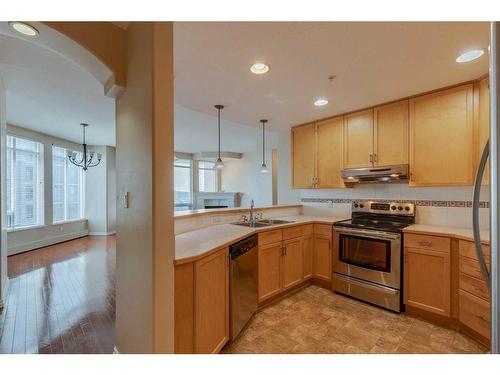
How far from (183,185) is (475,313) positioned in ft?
26.3

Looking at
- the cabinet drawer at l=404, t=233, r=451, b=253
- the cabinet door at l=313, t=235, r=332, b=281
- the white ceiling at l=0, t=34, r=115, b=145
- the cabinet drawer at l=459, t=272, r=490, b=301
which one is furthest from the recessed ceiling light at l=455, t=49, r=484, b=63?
the white ceiling at l=0, t=34, r=115, b=145

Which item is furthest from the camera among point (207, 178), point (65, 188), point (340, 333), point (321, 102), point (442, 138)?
point (207, 178)

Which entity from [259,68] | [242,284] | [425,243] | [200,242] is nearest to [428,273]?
[425,243]

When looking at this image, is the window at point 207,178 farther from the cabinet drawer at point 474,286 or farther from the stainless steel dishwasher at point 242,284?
the cabinet drawer at point 474,286

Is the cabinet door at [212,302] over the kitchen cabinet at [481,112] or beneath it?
beneath

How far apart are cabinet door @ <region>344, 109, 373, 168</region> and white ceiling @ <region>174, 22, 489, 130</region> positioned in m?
0.23

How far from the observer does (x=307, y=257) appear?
3.29m

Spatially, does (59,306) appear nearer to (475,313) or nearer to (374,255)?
(374,255)

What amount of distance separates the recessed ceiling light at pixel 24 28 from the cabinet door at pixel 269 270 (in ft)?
7.99

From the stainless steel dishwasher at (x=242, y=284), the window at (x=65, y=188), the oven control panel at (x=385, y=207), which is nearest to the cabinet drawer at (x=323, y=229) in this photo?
the oven control panel at (x=385, y=207)

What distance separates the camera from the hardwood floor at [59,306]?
82.1 inches

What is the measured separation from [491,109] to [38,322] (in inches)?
148
